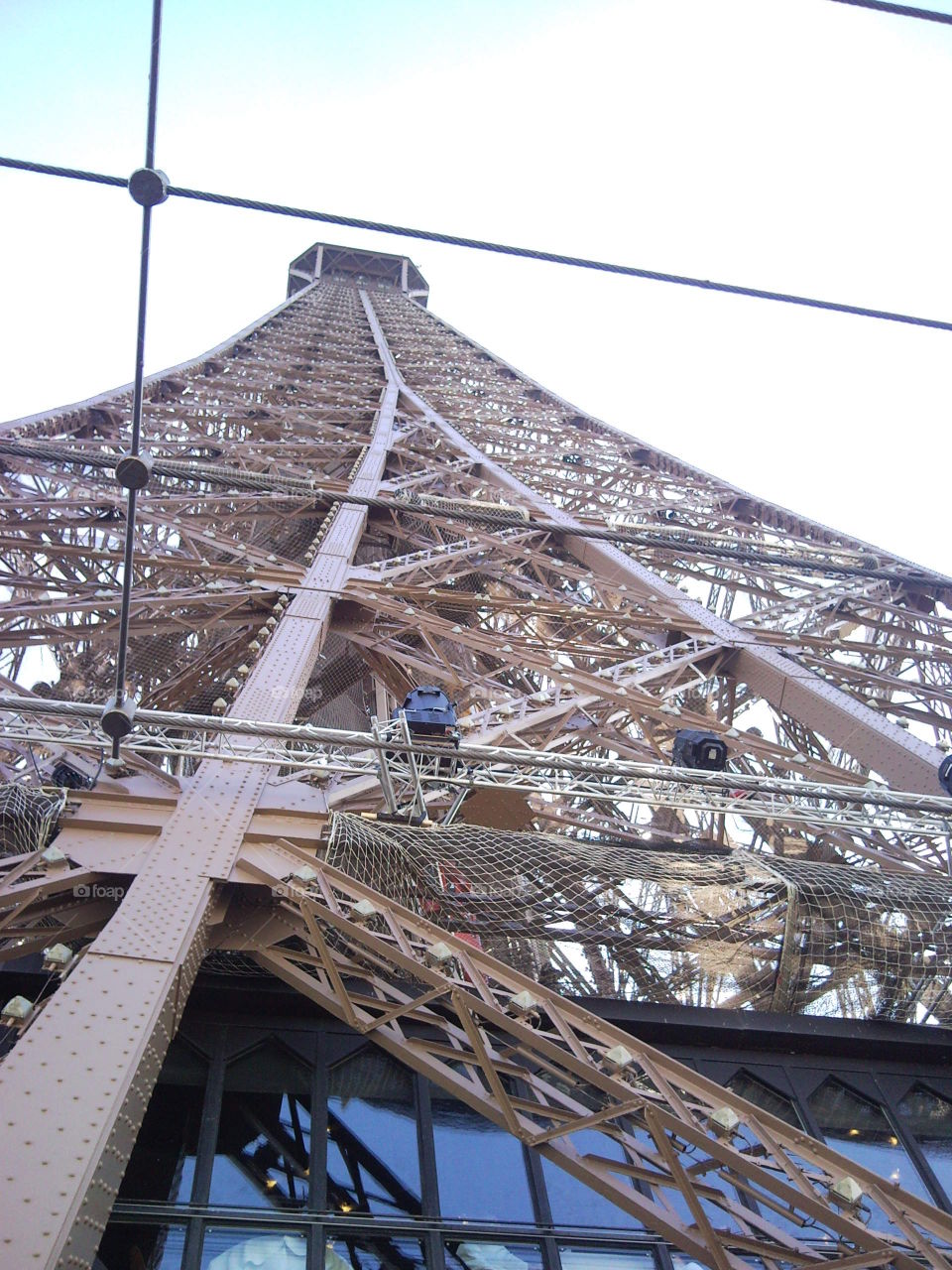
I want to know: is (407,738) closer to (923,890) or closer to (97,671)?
(923,890)

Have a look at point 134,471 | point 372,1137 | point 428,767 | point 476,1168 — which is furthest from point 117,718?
point 476,1168

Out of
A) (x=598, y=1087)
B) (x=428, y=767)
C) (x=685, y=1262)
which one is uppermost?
(x=428, y=767)

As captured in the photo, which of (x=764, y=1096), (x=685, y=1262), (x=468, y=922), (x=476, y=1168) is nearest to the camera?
(x=685, y=1262)

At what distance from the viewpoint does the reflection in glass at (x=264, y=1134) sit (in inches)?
217

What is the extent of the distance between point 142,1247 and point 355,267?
60675 millimetres

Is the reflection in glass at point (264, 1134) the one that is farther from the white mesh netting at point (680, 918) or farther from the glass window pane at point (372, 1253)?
the white mesh netting at point (680, 918)

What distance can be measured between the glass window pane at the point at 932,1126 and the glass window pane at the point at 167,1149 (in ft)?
13.7

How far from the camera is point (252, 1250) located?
5145 millimetres

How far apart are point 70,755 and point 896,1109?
5529 mm

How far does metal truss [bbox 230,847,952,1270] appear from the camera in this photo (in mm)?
4238

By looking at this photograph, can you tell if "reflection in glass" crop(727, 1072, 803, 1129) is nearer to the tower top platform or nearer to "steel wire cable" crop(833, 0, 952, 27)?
"steel wire cable" crop(833, 0, 952, 27)

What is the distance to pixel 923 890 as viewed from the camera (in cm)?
670

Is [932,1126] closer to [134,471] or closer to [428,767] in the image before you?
[428,767]

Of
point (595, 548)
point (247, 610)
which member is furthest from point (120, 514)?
point (595, 548)
